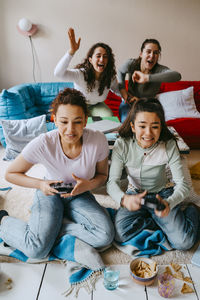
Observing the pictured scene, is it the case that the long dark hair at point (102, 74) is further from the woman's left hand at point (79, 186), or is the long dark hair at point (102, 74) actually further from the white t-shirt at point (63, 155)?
the woman's left hand at point (79, 186)

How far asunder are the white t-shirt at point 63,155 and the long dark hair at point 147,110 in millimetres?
152

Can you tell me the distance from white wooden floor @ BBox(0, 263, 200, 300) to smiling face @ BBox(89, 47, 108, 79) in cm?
156

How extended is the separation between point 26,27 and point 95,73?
160cm

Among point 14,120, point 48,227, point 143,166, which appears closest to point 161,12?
point 14,120

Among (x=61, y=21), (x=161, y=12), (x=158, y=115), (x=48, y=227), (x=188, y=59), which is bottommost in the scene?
(x=48, y=227)

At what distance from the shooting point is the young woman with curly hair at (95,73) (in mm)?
2029

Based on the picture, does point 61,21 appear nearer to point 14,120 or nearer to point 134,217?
point 14,120

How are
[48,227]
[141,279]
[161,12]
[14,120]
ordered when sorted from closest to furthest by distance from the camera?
1. [141,279]
2. [48,227]
3. [14,120]
4. [161,12]

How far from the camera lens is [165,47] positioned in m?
3.38

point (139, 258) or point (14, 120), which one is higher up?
Answer: point (14, 120)

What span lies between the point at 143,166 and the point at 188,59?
106 inches

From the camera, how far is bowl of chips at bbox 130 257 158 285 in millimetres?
1120

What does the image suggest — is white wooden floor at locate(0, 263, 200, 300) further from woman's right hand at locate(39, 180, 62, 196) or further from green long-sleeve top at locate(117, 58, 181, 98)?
green long-sleeve top at locate(117, 58, 181, 98)

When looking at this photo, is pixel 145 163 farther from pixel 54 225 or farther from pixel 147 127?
pixel 54 225
